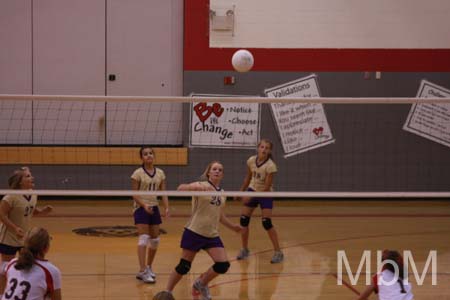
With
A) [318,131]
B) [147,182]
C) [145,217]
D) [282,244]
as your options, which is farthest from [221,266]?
[318,131]

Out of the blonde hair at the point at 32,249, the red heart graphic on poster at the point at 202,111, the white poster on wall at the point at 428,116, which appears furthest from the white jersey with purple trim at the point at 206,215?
the white poster on wall at the point at 428,116

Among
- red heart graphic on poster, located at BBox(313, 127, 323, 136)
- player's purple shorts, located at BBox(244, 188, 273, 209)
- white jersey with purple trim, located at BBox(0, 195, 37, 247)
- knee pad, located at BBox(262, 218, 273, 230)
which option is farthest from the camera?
red heart graphic on poster, located at BBox(313, 127, 323, 136)

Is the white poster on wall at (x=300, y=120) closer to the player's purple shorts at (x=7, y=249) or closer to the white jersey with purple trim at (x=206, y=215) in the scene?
the white jersey with purple trim at (x=206, y=215)

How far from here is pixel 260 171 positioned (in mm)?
10844

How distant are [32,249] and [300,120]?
10.2m

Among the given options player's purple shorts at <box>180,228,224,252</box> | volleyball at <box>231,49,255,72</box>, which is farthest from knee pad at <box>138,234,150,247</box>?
volleyball at <box>231,49,255,72</box>

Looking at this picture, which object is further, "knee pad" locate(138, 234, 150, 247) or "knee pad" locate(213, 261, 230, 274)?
"knee pad" locate(138, 234, 150, 247)

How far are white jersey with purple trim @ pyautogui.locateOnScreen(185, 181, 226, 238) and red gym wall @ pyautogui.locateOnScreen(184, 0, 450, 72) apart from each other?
7.16m

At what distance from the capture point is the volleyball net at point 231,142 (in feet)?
50.1

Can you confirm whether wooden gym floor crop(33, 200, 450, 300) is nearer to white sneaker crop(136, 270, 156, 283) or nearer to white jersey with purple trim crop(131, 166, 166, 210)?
white sneaker crop(136, 270, 156, 283)

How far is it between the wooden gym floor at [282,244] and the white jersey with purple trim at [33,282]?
300cm

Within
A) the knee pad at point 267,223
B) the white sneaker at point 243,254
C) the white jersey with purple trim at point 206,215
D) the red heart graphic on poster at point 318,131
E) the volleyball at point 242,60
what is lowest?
the white sneaker at point 243,254

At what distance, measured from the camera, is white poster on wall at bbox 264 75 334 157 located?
1554 centimetres

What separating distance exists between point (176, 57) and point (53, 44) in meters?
2.34
